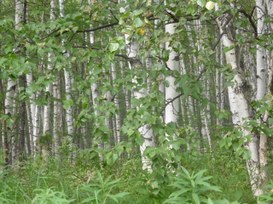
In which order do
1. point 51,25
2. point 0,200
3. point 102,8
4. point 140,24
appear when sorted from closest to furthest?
point 140,24 → point 0,200 → point 51,25 → point 102,8

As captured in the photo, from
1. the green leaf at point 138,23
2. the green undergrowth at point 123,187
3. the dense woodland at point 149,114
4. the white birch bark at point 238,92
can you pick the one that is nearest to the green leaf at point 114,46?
the dense woodland at point 149,114

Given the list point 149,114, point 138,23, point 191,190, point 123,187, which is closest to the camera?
point 138,23

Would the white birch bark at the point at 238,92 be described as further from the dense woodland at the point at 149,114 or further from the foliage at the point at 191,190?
the foliage at the point at 191,190

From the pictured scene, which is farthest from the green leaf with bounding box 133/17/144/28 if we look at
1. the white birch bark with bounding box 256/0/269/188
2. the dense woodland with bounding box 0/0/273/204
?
the white birch bark with bounding box 256/0/269/188

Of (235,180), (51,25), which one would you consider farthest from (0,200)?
(235,180)

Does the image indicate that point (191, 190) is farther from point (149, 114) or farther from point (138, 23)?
point (138, 23)

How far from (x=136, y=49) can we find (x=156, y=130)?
2810 millimetres

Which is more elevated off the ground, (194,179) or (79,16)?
(79,16)

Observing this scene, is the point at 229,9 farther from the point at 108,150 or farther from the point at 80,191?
the point at 80,191

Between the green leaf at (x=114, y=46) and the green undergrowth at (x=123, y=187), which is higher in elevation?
the green leaf at (x=114, y=46)

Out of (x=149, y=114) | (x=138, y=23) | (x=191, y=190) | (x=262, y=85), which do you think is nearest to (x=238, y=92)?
(x=262, y=85)

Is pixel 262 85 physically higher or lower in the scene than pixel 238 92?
higher

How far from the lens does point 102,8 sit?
5.61m

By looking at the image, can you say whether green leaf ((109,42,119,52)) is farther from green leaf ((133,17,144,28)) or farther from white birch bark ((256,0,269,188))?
white birch bark ((256,0,269,188))
